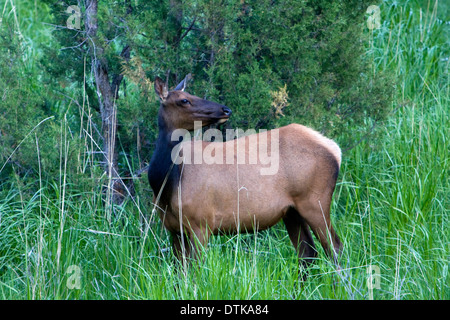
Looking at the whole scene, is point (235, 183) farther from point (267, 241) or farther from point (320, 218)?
point (267, 241)

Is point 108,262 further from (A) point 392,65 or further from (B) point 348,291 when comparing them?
(A) point 392,65

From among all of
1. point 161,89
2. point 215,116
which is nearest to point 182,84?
point 161,89

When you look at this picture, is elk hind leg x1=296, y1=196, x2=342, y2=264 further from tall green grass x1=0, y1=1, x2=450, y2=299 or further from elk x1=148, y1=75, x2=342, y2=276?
tall green grass x1=0, y1=1, x2=450, y2=299

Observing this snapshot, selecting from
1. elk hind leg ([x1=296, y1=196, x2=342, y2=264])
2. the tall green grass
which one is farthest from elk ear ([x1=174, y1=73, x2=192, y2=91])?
elk hind leg ([x1=296, y1=196, x2=342, y2=264])

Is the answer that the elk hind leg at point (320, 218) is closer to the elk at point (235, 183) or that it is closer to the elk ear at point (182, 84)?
the elk at point (235, 183)

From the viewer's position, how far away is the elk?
17.3 feet

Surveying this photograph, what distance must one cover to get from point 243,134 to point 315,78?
0.97 metres

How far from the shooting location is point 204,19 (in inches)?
233

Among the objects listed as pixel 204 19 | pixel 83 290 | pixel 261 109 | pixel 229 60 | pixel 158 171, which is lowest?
pixel 83 290

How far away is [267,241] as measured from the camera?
596 centimetres

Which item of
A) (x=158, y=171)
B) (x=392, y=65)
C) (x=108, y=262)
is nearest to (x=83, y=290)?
(x=108, y=262)

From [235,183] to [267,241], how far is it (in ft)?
2.96

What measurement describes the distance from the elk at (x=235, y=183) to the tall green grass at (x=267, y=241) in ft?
0.71

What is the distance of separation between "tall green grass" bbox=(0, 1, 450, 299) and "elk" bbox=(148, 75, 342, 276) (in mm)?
218
